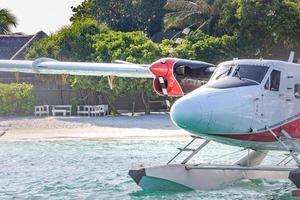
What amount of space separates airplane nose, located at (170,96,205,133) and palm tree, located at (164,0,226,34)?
34327mm

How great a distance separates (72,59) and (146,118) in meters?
7.72

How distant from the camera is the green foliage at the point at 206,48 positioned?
4166 centimetres

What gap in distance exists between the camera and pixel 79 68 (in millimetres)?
19734

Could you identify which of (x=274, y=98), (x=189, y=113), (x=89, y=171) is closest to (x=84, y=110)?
(x=89, y=171)

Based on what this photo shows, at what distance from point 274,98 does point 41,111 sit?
87.6ft

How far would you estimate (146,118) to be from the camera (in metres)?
38.1

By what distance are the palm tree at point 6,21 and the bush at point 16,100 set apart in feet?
95.8

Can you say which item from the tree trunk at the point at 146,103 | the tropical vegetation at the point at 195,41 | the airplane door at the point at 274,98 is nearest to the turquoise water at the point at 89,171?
the airplane door at the point at 274,98

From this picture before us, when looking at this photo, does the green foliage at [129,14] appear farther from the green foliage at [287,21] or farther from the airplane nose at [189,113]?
the airplane nose at [189,113]

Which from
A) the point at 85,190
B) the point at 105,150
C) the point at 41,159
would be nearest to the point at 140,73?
the point at 85,190

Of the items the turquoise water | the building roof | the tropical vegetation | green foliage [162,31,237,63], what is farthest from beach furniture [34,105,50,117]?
the turquoise water

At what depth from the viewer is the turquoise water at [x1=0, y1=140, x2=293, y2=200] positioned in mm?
16984

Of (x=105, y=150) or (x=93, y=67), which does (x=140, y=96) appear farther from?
(x=93, y=67)

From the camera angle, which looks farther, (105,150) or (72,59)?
(72,59)
